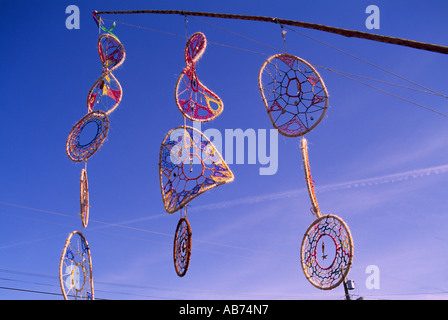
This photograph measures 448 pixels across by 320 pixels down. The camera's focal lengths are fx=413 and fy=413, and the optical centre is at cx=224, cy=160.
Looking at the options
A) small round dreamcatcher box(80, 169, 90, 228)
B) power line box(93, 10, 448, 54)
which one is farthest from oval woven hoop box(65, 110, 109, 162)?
power line box(93, 10, 448, 54)

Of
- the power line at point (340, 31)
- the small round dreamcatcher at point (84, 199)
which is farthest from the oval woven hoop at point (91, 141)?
the power line at point (340, 31)

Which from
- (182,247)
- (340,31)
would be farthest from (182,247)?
(340,31)

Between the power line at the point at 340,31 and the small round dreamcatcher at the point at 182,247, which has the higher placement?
the power line at the point at 340,31

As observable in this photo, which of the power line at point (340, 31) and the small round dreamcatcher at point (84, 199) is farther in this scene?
the small round dreamcatcher at point (84, 199)

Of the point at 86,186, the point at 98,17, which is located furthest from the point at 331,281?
the point at 98,17

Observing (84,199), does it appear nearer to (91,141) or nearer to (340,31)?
(91,141)

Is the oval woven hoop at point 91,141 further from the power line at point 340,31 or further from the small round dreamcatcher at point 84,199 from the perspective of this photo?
the power line at point 340,31

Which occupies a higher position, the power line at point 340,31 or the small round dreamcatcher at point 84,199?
the power line at point 340,31

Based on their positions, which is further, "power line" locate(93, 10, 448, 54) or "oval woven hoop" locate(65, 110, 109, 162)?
"oval woven hoop" locate(65, 110, 109, 162)

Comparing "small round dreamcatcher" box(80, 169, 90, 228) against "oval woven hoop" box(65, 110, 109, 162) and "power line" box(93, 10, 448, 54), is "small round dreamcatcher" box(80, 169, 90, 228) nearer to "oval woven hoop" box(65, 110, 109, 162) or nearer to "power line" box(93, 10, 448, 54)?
"oval woven hoop" box(65, 110, 109, 162)
